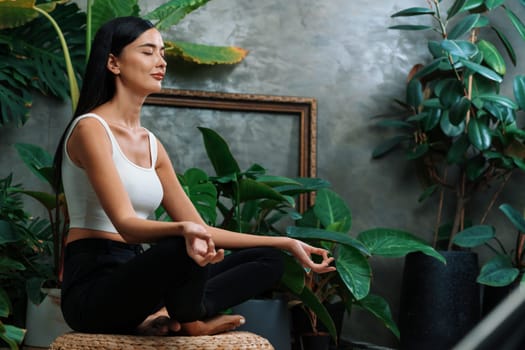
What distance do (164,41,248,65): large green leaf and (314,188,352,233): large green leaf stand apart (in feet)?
3.00

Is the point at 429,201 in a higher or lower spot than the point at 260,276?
lower

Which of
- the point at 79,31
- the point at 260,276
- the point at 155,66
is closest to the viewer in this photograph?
the point at 260,276

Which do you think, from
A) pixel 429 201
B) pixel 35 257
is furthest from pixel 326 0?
pixel 35 257

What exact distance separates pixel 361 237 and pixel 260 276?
2.02 m

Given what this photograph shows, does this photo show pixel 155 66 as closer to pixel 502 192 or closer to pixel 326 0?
pixel 326 0

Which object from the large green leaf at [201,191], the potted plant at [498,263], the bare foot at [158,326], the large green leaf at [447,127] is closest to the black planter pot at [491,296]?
the potted plant at [498,263]

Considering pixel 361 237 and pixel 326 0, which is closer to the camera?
pixel 361 237

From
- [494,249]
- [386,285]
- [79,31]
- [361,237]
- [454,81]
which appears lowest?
[386,285]

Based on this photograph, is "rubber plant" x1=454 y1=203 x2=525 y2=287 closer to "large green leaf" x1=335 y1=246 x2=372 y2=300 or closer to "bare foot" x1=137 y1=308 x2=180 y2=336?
"large green leaf" x1=335 y1=246 x2=372 y2=300

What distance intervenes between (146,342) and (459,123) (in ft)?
8.82

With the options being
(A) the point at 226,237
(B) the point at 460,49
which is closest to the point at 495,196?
(B) the point at 460,49

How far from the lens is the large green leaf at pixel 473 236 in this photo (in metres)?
3.57

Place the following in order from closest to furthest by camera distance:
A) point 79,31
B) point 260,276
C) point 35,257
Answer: point 260,276 → point 35,257 → point 79,31

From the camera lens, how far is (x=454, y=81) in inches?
147
